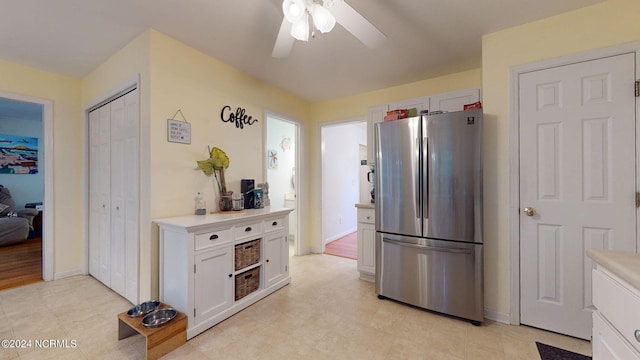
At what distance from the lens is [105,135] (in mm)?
2666

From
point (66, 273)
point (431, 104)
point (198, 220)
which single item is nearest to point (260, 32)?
point (198, 220)

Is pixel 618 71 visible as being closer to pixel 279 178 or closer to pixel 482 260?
pixel 482 260

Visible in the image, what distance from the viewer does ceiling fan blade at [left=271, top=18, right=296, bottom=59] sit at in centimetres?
149

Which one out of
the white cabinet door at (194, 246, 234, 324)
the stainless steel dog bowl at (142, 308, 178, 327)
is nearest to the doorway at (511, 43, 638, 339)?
the white cabinet door at (194, 246, 234, 324)

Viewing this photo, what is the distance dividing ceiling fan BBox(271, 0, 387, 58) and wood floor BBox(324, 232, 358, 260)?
3.09 metres

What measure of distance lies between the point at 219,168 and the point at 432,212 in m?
2.06

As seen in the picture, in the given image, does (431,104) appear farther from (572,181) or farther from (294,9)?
(294,9)

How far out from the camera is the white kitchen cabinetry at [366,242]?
2.88m

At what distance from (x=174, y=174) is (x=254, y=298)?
4.54ft

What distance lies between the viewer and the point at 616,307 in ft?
2.69

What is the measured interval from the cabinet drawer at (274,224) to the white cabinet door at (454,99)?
86.9 inches

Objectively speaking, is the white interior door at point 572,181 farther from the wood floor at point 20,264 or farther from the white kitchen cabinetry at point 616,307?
the wood floor at point 20,264

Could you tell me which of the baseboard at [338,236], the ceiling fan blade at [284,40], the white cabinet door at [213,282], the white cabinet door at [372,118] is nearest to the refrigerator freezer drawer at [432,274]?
the white cabinet door at [372,118]

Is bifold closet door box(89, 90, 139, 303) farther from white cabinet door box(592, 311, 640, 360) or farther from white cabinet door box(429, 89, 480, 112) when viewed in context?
white cabinet door box(429, 89, 480, 112)
